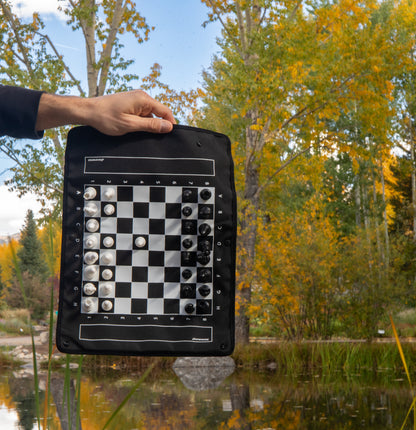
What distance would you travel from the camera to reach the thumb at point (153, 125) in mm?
1181

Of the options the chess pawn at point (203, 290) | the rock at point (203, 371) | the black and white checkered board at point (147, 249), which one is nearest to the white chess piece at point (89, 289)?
the black and white checkered board at point (147, 249)

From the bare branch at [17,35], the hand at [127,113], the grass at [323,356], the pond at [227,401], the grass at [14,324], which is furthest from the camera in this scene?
the grass at [14,324]

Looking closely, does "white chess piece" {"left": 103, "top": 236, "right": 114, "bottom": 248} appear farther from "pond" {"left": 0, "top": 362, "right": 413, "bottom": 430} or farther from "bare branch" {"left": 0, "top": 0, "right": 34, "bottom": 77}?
"bare branch" {"left": 0, "top": 0, "right": 34, "bottom": 77}

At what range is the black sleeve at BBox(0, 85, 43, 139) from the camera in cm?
118

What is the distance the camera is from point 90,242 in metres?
1.21

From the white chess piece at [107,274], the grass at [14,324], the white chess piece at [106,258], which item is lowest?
the grass at [14,324]

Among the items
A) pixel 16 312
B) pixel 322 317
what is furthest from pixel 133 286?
pixel 16 312

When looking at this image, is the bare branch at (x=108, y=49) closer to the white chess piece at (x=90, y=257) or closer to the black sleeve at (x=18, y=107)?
the black sleeve at (x=18, y=107)

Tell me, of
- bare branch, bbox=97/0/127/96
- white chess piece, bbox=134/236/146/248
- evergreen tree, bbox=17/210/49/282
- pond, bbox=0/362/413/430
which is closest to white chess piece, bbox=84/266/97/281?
white chess piece, bbox=134/236/146/248

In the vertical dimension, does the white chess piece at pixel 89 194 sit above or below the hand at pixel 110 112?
below

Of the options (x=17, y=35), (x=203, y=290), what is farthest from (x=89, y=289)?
(x=17, y=35)

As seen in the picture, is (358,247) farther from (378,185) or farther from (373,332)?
(378,185)

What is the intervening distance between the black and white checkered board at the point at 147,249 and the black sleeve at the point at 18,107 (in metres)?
0.13

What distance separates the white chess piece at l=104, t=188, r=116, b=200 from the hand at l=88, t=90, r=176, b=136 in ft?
0.44
